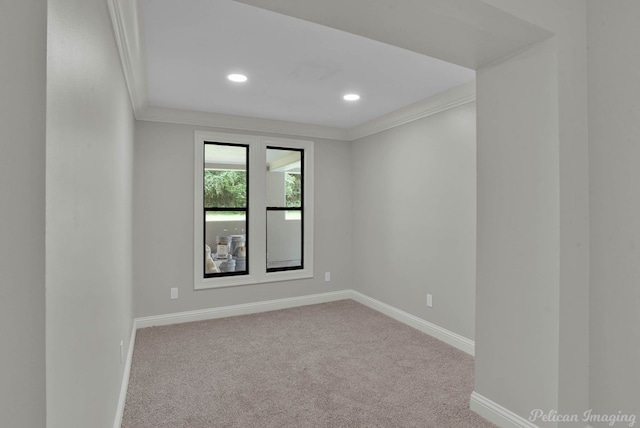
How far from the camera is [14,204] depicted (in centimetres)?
66

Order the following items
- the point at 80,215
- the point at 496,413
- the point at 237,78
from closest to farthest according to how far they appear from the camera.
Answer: the point at 80,215 → the point at 496,413 → the point at 237,78

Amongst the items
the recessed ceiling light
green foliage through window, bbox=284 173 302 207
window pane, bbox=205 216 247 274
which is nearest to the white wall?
the recessed ceiling light

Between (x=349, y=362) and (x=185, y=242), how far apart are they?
2205mm

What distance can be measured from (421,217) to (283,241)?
5.99 feet

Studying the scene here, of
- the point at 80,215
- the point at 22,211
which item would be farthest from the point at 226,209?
the point at 22,211

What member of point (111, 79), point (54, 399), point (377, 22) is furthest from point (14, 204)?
point (377, 22)

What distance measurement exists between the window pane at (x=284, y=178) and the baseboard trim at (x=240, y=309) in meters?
1.22

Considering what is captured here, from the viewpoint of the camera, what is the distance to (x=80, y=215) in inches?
43.3

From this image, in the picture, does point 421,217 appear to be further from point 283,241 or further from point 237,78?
point 237,78

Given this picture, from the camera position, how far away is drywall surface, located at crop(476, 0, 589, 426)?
173 centimetres

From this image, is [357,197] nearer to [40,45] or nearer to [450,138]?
[450,138]

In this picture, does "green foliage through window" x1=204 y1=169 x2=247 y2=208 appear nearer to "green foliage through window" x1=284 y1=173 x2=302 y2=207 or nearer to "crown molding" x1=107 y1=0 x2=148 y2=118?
"green foliage through window" x1=284 y1=173 x2=302 y2=207

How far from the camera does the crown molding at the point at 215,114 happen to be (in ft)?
6.20

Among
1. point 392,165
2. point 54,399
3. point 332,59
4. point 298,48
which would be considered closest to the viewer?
point 54,399
